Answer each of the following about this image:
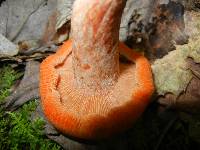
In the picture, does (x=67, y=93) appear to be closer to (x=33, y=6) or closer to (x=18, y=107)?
(x=18, y=107)

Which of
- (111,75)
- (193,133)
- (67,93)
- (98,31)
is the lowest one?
(193,133)

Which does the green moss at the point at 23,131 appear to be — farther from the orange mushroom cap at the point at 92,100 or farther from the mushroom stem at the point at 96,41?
the mushroom stem at the point at 96,41

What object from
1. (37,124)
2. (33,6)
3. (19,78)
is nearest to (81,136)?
(37,124)

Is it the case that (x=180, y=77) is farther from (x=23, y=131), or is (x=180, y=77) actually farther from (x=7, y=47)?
(x=7, y=47)

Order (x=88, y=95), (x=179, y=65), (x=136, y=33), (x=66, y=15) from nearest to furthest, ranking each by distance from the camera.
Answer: (x=88, y=95)
(x=179, y=65)
(x=136, y=33)
(x=66, y=15)

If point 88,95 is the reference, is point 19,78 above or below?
below

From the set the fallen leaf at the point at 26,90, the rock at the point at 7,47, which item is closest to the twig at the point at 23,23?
the rock at the point at 7,47

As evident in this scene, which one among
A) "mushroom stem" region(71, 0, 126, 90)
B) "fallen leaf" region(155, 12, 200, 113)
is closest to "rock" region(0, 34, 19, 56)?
"mushroom stem" region(71, 0, 126, 90)

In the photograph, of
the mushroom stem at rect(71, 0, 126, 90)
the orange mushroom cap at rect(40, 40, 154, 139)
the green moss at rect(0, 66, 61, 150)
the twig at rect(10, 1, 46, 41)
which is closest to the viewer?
the mushroom stem at rect(71, 0, 126, 90)

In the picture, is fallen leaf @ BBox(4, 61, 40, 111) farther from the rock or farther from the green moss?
the rock

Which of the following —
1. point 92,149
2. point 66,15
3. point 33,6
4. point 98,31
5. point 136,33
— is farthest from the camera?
point 33,6
